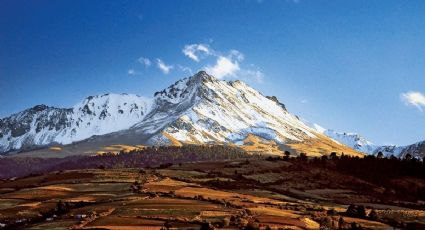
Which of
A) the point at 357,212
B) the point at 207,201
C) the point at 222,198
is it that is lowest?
the point at 357,212

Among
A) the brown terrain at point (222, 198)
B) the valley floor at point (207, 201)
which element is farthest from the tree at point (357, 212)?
the valley floor at point (207, 201)

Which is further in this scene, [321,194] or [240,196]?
[321,194]

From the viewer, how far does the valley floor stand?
70.1 m

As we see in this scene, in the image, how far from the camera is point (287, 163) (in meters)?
170

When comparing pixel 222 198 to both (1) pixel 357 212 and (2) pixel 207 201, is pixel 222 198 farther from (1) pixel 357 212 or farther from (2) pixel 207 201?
(1) pixel 357 212

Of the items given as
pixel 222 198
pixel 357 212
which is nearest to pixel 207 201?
pixel 222 198

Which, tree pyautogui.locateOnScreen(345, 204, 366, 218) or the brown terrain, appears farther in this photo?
tree pyautogui.locateOnScreen(345, 204, 366, 218)

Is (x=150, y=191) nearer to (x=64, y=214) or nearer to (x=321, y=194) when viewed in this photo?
(x=64, y=214)

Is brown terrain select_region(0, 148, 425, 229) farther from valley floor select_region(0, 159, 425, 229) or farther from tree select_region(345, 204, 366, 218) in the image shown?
valley floor select_region(0, 159, 425, 229)

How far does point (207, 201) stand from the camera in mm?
91562

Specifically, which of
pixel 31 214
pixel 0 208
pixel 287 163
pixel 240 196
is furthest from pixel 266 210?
pixel 287 163

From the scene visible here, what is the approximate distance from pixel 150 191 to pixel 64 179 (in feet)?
132

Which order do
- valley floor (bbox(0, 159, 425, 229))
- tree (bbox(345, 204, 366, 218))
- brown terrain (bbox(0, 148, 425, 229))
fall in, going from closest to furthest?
valley floor (bbox(0, 159, 425, 229)) < brown terrain (bbox(0, 148, 425, 229)) < tree (bbox(345, 204, 366, 218))

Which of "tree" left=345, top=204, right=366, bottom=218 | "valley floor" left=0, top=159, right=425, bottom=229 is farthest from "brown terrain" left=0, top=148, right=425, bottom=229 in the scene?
"valley floor" left=0, top=159, right=425, bottom=229
